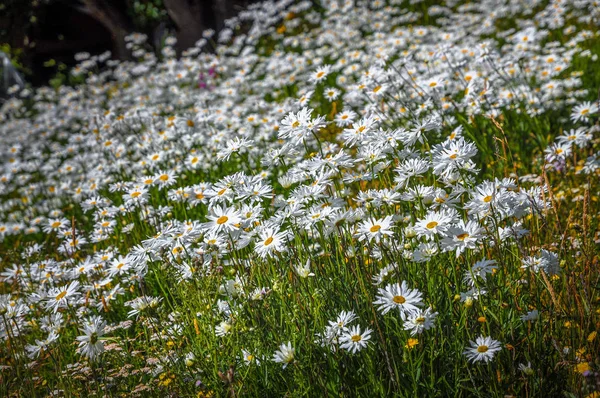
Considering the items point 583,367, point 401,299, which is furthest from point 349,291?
point 583,367

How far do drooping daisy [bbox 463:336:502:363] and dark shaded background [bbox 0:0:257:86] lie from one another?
9.91m

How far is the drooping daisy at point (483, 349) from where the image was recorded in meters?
1.84

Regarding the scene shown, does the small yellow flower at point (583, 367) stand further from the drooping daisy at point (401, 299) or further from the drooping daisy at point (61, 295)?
the drooping daisy at point (61, 295)

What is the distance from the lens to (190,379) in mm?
2305

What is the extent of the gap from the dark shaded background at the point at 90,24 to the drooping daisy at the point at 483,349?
9910 mm

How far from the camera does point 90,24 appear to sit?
16953mm

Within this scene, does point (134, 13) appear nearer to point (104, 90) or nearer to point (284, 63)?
point (104, 90)

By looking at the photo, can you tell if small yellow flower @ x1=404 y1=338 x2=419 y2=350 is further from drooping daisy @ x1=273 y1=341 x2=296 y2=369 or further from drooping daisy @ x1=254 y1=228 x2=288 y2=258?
drooping daisy @ x1=254 y1=228 x2=288 y2=258

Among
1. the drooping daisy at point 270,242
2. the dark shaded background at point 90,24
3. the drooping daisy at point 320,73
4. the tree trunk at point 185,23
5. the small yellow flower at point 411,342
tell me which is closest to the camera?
the small yellow flower at point 411,342

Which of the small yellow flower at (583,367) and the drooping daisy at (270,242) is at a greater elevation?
the drooping daisy at (270,242)

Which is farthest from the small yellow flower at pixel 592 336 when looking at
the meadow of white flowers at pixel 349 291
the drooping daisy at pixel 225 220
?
the drooping daisy at pixel 225 220

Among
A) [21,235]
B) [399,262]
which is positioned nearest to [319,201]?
[399,262]

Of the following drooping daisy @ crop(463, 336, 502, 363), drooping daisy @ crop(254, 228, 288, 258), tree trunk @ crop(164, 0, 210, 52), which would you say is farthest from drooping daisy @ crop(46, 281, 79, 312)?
tree trunk @ crop(164, 0, 210, 52)

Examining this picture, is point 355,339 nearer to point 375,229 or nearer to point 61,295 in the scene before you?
point 375,229
